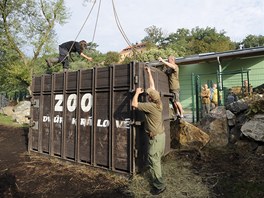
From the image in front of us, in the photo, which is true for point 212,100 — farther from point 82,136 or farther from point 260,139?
point 82,136

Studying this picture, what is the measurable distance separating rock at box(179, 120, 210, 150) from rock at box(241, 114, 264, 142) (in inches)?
40.8

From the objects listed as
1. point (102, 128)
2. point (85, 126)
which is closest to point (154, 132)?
point (102, 128)

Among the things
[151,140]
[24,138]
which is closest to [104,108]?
[151,140]

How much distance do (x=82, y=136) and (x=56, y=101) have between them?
4.94 ft

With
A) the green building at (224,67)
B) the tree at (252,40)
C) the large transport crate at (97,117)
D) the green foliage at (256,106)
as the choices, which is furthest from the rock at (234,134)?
the tree at (252,40)

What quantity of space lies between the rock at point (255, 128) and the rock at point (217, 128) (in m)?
0.76

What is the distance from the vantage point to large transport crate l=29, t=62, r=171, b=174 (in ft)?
16.1

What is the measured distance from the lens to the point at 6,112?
22.7 metres

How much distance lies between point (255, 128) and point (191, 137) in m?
1.62

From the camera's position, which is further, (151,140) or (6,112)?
(6,112)

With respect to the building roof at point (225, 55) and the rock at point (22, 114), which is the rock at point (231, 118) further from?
the rock at point (22, 114)

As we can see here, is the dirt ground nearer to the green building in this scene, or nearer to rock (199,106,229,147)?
rock (199,106,229,147)

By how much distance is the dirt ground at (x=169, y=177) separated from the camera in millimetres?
4234

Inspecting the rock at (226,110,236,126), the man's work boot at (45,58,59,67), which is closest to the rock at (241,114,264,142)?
the rock at (226,110,236,126)
